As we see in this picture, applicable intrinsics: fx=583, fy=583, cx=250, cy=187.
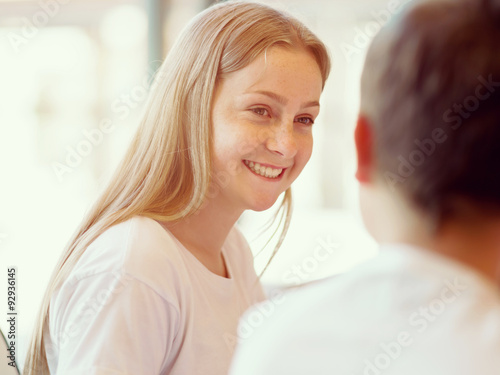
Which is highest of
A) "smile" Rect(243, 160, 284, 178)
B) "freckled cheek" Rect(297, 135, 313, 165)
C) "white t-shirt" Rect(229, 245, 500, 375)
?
"freckled cheek" Rect(297, 135, 313, 165)

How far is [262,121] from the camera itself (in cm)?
104

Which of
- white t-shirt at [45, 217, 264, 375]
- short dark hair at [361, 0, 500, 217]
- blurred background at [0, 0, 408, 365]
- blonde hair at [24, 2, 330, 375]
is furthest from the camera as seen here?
blurred background at [0, 0, 408, 365]

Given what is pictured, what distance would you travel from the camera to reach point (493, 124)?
0.43m

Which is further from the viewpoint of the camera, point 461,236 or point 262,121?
point 262,121

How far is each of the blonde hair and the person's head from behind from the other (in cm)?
60

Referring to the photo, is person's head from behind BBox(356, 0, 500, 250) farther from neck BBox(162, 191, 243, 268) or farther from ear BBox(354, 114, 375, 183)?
neck BBox(162, 191, 243, 268)

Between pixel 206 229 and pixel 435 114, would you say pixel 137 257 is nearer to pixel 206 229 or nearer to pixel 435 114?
pixel 206 229

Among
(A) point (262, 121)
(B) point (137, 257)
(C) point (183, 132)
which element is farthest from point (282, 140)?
(B) point (137, 257)

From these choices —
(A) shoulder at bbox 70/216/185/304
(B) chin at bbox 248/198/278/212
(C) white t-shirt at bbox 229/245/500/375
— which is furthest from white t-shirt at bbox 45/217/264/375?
(C) white t-shirt at bbox 229/245/500/375

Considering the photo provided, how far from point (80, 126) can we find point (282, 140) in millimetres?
1883

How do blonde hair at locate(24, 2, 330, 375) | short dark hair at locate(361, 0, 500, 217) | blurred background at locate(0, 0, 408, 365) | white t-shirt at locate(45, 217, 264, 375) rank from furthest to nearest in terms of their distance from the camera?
1. blurred background at locate(0, 0, 408, 365)
2. blonde hair at locate(24, 2, 330, 375)
3. white t-shirt at locate(45, 217, 264, 375)
4. short dark hair at locate(361, 0, 500, 217)

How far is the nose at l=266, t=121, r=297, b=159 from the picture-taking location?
1.05 meters

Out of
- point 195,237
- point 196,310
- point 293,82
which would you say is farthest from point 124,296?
point 293,82

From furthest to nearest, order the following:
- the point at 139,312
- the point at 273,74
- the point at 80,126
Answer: the point at 80,126 → the point at 273,74 → the point at 139,312
